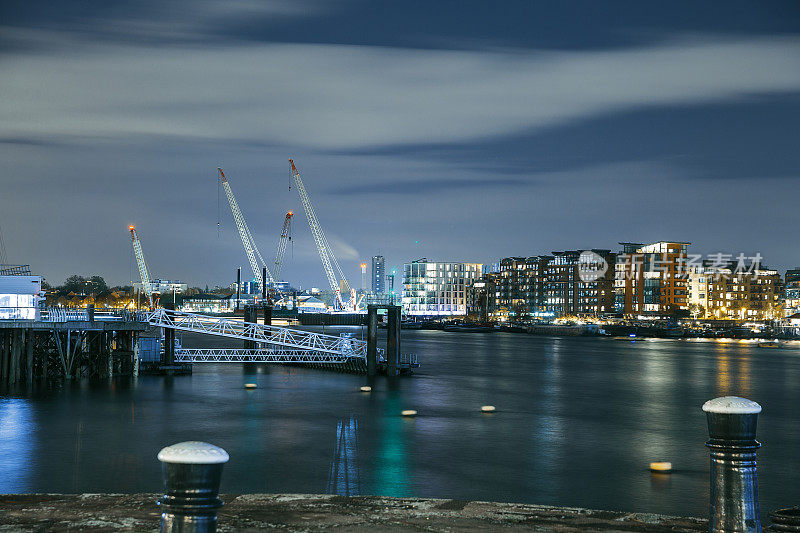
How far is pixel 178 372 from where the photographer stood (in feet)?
217

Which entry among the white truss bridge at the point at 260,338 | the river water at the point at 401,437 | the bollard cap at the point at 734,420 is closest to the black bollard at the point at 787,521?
the bollard cap at the point at 734,420

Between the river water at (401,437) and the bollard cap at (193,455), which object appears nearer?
the bollard cap at (193,455)

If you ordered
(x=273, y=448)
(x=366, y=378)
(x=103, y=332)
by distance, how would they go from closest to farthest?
1. (x=273, y=448)
2. (x=103, y=332)
3. (x=366, y=378)

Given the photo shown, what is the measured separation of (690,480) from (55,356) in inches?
2030

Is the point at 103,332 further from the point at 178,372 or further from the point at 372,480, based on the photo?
the point at 372,480

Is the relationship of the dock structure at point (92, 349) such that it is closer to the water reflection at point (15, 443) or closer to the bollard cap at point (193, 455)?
the water reflection at point (15, 443)

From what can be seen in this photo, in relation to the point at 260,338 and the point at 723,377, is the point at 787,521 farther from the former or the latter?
the point at 723,377

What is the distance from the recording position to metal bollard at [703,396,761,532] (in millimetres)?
8070

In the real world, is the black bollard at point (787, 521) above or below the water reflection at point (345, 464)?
above

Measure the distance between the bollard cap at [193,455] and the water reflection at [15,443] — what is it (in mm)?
21688

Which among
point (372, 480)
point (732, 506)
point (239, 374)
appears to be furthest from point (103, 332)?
point (732, 506)

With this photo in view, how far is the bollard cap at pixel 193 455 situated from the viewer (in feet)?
19.2

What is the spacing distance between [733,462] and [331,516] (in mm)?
7488

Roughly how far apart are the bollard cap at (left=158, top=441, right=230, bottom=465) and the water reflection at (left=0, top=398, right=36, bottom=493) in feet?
71.2
